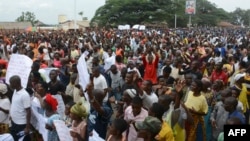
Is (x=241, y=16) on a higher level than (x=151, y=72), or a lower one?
higher

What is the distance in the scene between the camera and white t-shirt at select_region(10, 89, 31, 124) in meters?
5.30

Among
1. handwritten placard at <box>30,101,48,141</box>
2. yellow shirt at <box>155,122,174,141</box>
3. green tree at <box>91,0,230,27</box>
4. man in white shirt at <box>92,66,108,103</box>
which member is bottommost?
handwritten placard at <box>30,101,48,141</box>

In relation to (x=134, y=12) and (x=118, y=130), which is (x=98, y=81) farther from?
(x=134, y=12)

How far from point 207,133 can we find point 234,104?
807 millimetres

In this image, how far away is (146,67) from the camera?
30.5ft

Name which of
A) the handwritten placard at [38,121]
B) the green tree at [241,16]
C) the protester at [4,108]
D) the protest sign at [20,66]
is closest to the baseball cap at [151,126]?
the handwritten placard at [38,121]

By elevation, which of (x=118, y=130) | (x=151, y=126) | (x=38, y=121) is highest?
(x=151, y=126)

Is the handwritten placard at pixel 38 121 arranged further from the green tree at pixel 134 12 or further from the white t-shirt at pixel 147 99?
the green tree at pixel 134 12

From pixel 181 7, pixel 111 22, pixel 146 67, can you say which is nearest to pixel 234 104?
pixel 146 67

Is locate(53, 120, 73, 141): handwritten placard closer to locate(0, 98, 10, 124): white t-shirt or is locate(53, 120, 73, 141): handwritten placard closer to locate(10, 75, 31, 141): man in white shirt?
locate(10, 75, 31, 141): man in white shirt

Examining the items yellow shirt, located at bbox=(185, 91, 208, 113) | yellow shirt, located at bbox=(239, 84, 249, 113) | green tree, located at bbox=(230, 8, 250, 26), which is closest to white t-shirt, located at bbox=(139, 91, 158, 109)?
yellow shirt, located at bbox=(185, 91, 208, 113)

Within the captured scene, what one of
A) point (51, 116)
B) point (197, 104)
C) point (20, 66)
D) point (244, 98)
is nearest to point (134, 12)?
point (244, 98)

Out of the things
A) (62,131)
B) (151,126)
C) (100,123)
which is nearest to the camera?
(151,126)

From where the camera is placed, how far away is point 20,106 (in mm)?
5316
